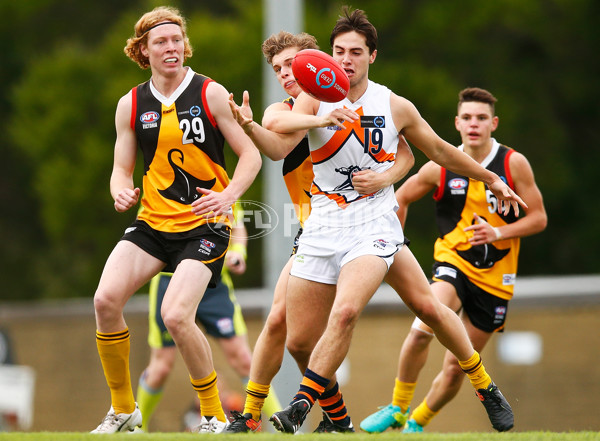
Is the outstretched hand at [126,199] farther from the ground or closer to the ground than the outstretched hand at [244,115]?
closer to the ground

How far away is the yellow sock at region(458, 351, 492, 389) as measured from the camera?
6.68 metres

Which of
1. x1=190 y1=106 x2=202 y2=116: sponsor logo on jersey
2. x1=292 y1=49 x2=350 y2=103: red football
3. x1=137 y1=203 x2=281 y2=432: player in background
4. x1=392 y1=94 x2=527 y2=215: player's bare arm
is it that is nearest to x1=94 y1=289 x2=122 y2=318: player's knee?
x1=190 y1=106 x2=202 y2=116: sponsor logo on jersey

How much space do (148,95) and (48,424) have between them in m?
12.5

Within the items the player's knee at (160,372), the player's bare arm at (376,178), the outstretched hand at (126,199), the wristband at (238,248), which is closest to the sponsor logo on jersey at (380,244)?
the player's bare arm at (376,178)

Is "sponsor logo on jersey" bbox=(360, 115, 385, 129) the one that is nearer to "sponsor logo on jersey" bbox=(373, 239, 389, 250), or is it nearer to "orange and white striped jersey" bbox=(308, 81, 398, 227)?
"orange and white striped jersey" bbox=(308, 81, 398, 227)

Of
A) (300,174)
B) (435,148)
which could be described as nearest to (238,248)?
(300,174)

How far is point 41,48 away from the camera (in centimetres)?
2866

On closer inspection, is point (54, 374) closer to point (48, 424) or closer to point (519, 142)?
point (48, 424)

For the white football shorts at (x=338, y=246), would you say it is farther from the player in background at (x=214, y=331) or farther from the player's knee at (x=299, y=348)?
the player in background at (x=214, y=331)

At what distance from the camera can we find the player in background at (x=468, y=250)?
760 cm

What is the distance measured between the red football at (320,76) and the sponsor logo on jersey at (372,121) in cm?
30

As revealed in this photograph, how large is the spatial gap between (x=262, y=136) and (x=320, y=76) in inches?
19.6

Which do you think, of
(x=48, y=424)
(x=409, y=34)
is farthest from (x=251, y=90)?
(x=48, y=424)

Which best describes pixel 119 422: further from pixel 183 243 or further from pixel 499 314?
pixel 499 314
